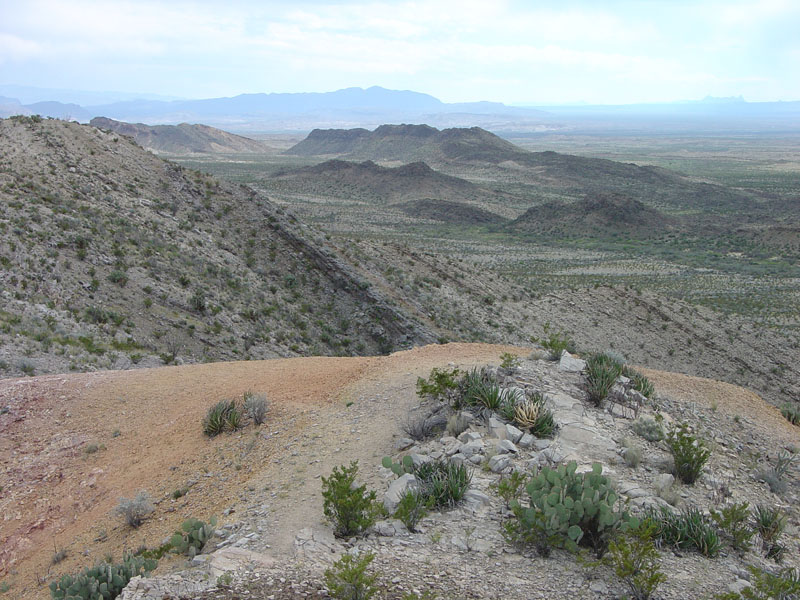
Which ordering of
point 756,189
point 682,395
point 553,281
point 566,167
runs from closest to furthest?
point 682,395
point 553,281
point 756,189
point 566,167

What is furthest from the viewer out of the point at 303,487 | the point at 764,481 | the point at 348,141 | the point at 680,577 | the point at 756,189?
the point at 348,141

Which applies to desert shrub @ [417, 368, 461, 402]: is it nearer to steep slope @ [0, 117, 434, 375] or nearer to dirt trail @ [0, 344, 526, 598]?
dirt trail @ [0, 344, 526, 598]

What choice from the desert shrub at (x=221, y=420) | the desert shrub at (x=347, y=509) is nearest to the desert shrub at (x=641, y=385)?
the desert shrub at (x=347, y=509)

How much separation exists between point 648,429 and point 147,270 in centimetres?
1467

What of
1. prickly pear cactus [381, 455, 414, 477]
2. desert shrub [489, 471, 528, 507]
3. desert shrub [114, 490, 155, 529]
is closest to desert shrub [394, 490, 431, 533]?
prickly pear cactus [381, 455, 414, 477]

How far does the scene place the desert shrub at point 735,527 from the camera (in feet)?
17.5

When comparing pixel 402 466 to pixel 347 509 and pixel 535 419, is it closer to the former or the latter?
pixel 347 509

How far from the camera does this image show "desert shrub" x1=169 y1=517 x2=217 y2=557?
17.2 feet

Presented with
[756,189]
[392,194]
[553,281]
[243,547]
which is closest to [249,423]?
[243,547]

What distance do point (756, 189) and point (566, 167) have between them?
92.9 feet

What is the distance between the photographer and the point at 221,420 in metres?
7.92

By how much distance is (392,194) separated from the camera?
7350cm

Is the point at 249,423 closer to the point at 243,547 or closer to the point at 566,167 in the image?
the point at 243,547

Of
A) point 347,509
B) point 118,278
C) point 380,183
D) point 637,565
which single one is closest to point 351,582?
point 347,509
